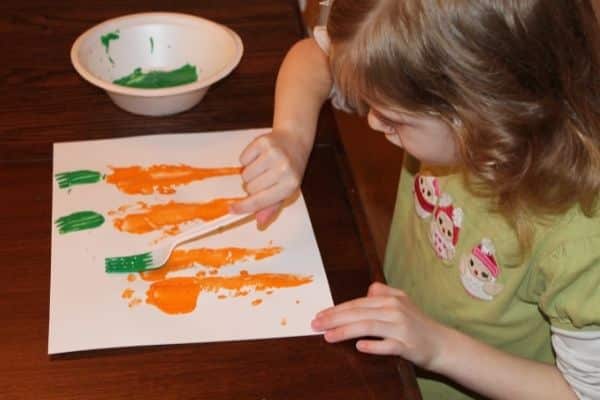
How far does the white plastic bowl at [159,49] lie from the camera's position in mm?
1014

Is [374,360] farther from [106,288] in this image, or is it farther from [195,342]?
[106,288]

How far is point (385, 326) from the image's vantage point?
Result: 0.75m

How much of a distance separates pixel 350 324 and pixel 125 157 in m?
0.37

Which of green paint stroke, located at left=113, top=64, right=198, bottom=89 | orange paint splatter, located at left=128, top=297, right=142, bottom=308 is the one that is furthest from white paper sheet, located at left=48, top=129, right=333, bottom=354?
green paint stroke, located at left=113, top=64, right=198, bottom=89

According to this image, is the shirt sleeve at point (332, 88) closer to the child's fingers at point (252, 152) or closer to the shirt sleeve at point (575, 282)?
the child's fingers at point (252, 152)

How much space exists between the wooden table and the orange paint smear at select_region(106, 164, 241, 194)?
7cm

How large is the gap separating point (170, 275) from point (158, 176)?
0.53 feet

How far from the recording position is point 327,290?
807 millimetres

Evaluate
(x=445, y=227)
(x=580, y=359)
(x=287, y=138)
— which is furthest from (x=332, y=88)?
(x=580, y=359)

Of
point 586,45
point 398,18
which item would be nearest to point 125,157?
point 398,18

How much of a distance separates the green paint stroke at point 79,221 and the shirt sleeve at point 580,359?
0.50 m

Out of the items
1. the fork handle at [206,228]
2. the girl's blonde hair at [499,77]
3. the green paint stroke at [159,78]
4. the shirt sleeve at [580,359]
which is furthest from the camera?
the green paint stroke at [159,78]

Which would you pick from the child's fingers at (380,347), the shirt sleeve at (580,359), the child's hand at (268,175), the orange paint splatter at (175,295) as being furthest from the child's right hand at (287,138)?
the shirt sleeve at (580,359)

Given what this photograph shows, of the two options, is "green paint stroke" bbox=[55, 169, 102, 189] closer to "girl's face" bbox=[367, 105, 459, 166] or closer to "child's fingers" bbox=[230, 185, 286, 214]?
"child's fingers" bbox=[230, 185, 286, 214]
